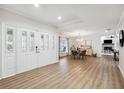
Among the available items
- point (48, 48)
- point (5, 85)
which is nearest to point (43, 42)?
point (48, 48)

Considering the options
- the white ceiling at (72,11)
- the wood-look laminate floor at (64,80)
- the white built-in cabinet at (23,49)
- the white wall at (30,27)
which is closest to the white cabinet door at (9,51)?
the white built-in cabinet at (23,49)

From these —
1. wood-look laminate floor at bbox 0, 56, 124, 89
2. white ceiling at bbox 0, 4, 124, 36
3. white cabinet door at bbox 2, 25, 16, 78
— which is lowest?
wood-look laminate floor at bbox 0, 56, 124, 89

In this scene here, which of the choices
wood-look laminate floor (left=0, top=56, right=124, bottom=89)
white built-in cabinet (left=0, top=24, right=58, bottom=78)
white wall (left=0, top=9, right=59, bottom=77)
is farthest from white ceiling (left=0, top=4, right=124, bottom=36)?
wood-look laminate floor (left=0, top=56, right=124, bottom=89)

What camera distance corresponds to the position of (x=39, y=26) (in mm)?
A: 6219

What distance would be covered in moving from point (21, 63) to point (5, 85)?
5.42 feet

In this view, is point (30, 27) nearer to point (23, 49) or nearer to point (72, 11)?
point (23, 49)

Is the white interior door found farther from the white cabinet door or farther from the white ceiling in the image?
the white ceiling

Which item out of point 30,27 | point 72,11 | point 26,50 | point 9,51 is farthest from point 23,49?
point 72,11

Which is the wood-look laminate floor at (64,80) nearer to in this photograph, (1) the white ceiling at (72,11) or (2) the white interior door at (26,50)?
(2) the white interior door at (26,50)

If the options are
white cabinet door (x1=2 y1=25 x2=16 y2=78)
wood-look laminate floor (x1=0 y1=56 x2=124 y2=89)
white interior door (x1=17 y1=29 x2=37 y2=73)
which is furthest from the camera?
white interior door (x1=17 y1=29 x2=37 y2=73)

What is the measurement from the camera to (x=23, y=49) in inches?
201

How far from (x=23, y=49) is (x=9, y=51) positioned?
784 mm

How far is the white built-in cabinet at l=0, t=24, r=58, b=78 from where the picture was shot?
4238 millimetres
